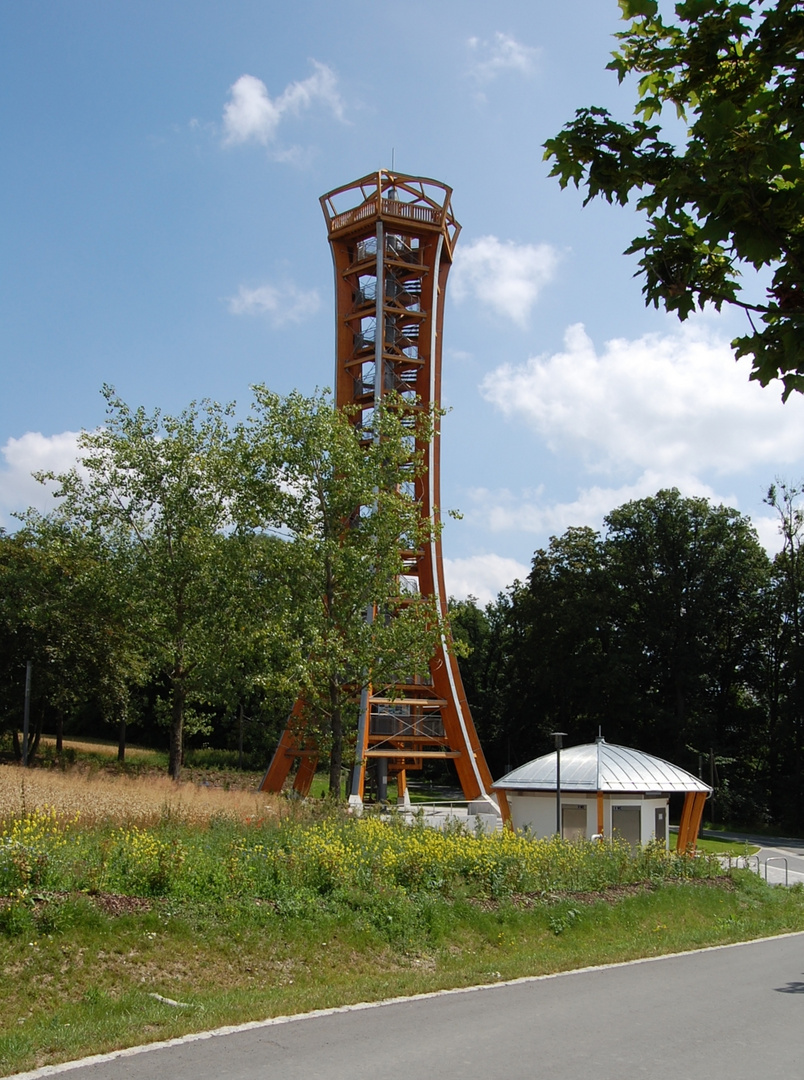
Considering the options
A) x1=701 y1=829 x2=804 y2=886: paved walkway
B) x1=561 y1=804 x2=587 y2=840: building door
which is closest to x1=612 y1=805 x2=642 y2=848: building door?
x1=561 y1=804 x2=587 y2=840: building door

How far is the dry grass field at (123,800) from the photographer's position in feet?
40.5

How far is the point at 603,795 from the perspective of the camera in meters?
21.8

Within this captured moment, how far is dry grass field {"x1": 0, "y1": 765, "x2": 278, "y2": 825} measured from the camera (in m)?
12.4

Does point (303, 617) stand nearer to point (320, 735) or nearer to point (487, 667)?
point (320, 735)

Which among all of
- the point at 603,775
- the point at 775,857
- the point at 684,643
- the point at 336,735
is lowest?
the point at 775,857

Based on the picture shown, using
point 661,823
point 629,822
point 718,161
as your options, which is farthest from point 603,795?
point 718,161

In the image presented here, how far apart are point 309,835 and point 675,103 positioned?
989 cm

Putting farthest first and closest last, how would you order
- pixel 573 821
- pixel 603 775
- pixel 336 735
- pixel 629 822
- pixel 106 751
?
pixel 106 751 < pixel 573 821 < pixel 629 822 < pixel 603 775 < pixel 336 735

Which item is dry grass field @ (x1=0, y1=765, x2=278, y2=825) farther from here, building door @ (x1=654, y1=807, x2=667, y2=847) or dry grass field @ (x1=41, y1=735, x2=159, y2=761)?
dry grass field @ (x1=41, y1=735, x2=159, y2=761)

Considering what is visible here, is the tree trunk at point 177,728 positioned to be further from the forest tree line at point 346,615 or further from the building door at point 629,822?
the building door at point 629,822

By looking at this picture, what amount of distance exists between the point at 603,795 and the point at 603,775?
0.63 metres

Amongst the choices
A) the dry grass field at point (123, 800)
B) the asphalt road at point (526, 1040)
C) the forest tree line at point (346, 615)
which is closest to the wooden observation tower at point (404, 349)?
the forest tree line at point (346, 615)

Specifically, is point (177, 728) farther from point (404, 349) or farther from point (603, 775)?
point (404, 349)

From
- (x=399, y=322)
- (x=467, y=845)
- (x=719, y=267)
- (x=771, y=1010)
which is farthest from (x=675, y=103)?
(x=399, y=322)
